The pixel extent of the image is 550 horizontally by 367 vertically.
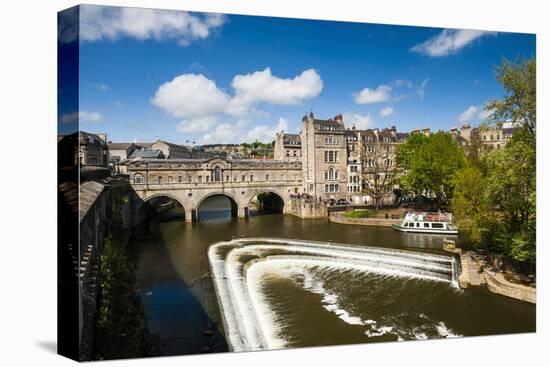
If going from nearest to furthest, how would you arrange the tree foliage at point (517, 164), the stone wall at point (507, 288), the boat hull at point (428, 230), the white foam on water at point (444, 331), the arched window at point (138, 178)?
the white foam on water at point (444, 331), the tree foliage at point (517, 164), the stone wall at point (507, 288), the arched window at point (138, 178), the boat hull at point (428, 230)

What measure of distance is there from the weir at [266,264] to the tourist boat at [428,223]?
5.08 meters

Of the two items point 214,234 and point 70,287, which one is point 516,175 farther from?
point 214,234

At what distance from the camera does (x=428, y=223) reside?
18359 mm

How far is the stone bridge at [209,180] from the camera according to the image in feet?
59.3

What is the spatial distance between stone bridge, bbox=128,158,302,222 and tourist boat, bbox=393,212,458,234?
690 cm

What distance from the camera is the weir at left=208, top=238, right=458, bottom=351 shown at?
860 centimetres

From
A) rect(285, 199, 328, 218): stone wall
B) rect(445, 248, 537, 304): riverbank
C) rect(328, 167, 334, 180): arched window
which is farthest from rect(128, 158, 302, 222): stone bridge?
rect(445, 248, 537, 304): riverbank

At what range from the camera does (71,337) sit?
19.8 feet

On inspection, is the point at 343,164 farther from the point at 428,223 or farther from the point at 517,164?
the point at 517,164

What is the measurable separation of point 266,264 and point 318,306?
12.1 ft

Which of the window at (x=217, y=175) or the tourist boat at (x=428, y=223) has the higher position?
the window at (x=217, y=175)

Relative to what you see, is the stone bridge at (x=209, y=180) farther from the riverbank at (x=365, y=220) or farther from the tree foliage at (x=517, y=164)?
the tree foliage at (x=517, y=164)

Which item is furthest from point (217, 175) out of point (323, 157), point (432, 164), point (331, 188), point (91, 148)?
point (91, 148)

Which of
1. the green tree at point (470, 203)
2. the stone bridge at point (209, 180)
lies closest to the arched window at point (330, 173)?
the stone bridge at point (209, 180)
